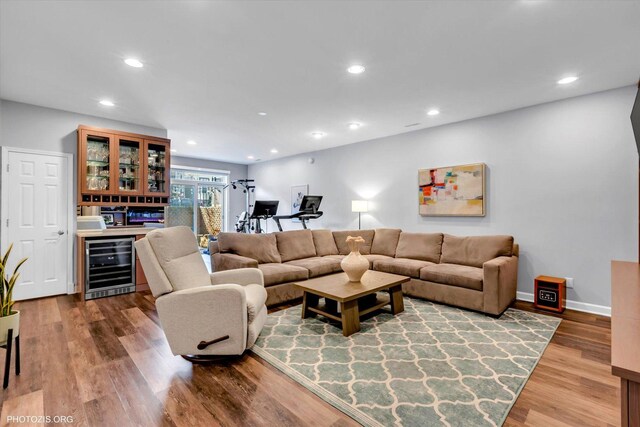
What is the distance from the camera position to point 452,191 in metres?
4.67

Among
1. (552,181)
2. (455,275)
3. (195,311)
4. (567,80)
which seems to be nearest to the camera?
(195,311)

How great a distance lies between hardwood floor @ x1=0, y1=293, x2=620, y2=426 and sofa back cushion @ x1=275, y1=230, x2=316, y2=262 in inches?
83.2

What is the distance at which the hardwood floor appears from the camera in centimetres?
177

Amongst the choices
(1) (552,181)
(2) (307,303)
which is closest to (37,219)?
(2) (307,303)

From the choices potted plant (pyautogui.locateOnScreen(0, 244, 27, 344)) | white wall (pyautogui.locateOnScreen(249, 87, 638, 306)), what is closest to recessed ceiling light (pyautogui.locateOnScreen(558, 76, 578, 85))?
white wall (pyautogui.locateOnScreen(249, 87, 638, 306))

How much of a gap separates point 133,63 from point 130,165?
2.37m

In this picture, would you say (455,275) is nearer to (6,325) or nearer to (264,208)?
(264,208)

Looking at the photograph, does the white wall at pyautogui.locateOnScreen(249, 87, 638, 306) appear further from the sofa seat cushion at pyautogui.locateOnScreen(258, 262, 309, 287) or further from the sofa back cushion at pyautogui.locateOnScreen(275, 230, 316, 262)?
the sofa seat cushion at pyautogui.locateOnScreen(258, 262, 309, 287)

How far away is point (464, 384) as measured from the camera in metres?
2.09

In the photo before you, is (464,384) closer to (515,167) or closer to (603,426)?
(603,426)

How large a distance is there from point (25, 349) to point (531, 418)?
3.86 m

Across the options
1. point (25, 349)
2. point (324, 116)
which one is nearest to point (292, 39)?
point (324, 116)

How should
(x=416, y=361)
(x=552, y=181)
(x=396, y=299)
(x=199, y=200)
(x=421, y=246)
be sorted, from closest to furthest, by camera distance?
(x=416, y=361), (x=396, y=299), (x=552, y=181), (x=421, y=246), (x=199, y=200)

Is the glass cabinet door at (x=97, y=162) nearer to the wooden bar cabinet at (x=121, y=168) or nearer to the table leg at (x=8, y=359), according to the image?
the wooden bar cabinet at (x=121, y=168)
